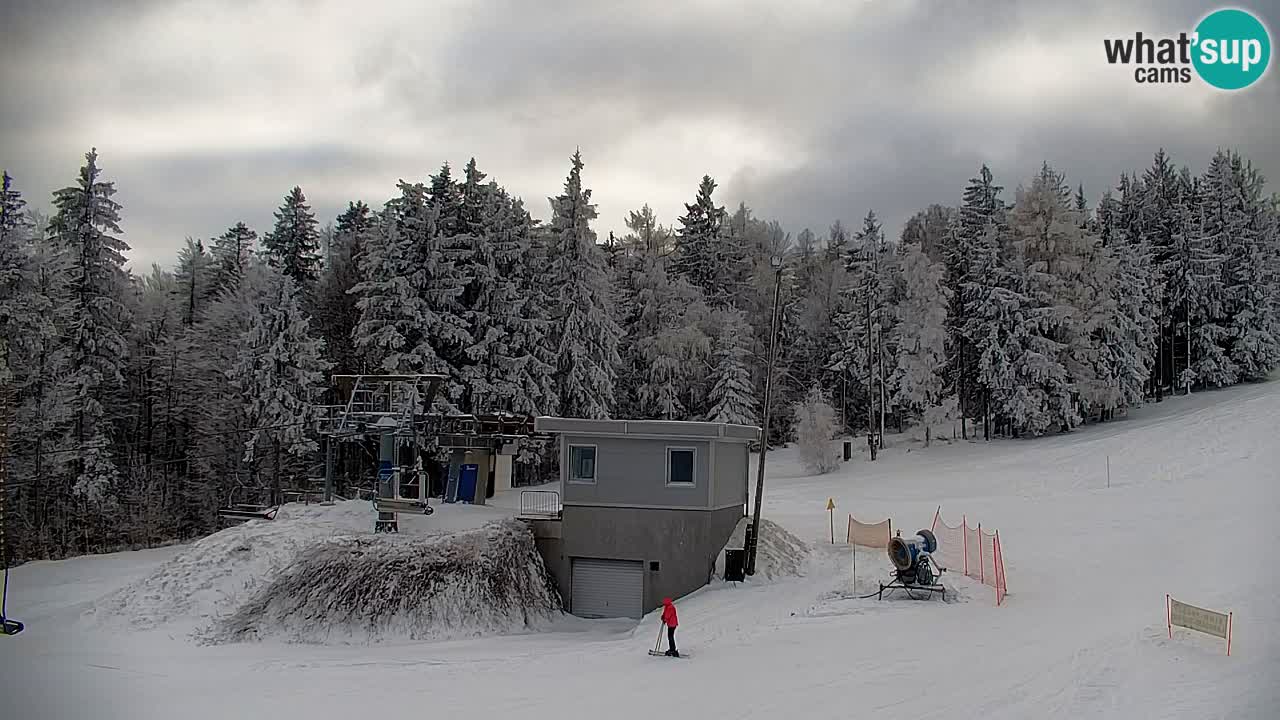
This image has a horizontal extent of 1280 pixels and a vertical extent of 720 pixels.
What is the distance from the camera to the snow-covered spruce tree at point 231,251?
57250mm

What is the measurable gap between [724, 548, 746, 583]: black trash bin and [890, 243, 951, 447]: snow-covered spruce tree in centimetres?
2695

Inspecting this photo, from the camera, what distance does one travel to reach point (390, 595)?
75.2 feet

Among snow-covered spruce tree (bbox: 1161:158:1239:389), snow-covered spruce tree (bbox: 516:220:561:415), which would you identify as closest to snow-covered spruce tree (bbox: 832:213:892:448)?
snow-covered spruce tree (bbox: 1161:158:1239:389)

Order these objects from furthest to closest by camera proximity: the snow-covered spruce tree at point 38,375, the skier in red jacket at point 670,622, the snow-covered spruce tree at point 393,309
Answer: the snow-covered spruce tree at point 393,309, the snow-covered spruce tree at point 38,375, the skier in red jacket at point 670,622

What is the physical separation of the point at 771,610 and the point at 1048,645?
7118 mm

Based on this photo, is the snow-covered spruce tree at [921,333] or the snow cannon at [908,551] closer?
the snow cannon at [908,551]

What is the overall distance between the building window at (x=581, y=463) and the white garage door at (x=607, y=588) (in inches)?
89.3

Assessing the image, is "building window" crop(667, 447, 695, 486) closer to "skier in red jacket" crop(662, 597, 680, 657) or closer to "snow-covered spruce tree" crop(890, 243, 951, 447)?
"skier in red jacket" crop(662, 597, 680, 657)

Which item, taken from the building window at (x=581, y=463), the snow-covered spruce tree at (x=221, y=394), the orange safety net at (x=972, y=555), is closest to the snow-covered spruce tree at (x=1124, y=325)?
the orange safety net at (x=972, y=555)

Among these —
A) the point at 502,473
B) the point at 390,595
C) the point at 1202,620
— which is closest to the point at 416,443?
the point at 502,473

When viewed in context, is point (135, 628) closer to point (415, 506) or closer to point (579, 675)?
point (415, 506)

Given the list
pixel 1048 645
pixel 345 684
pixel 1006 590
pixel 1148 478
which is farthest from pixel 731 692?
pixel 1148 478

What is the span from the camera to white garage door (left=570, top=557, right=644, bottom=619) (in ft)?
87.0

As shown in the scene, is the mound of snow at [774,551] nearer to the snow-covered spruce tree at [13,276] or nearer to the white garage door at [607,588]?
the white garage door at [607,588]
